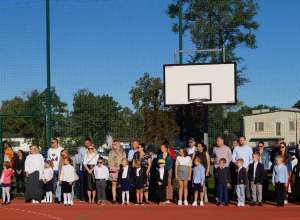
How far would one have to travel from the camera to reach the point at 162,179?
37.0 ft

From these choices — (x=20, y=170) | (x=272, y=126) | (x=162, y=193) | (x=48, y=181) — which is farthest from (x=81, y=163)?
(x=272, y=126)

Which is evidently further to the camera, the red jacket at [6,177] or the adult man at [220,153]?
the red jacket at [6,177]

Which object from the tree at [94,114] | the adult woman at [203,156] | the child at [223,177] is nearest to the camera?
the child at [223,177]

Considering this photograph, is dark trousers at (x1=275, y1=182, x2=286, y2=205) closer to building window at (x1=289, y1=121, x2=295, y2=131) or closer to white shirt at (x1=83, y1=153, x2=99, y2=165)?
building window at (x1=289, y1=121, x2=295, y2=131)

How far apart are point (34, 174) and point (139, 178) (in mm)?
2927

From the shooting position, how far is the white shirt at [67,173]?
11.3 metres

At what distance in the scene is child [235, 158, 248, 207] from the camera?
1084 centimetres

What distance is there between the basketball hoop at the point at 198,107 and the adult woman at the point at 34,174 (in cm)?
442

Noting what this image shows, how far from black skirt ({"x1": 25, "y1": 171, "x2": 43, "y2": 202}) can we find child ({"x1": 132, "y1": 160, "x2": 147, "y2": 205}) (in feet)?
8.78

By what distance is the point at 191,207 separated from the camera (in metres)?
10.9

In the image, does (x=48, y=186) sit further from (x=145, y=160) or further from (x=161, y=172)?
(x=161, y=172)

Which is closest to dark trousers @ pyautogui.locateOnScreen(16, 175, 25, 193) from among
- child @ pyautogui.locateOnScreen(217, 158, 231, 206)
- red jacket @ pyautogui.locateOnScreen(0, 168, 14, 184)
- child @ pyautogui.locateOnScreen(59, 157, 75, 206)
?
→ red jacket @ pyautogui.locateOnScreen(0, 168, 14, 184)

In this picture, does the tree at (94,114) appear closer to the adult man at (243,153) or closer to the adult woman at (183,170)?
the adult woman at (183,170)

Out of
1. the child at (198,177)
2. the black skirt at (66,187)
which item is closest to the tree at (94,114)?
the black skirt at (66,187)
